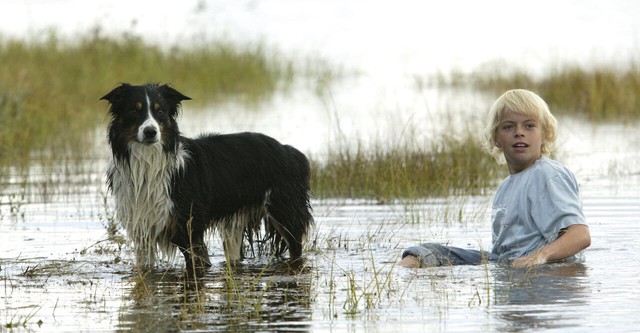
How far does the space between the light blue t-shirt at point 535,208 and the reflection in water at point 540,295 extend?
23 cm

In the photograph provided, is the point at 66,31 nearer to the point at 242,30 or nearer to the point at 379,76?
the point at 242,30

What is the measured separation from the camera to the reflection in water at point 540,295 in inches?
249

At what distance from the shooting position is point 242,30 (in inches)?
1265

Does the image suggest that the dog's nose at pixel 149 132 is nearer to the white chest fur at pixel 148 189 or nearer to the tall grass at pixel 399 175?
the white chest fur at pixel 148 189

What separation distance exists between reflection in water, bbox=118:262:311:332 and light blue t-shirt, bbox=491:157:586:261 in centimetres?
150

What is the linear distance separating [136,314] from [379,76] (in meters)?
24.2

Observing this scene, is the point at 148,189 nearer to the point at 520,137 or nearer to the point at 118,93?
the point at 118,93

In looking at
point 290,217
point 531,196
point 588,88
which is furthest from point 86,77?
point 531,196

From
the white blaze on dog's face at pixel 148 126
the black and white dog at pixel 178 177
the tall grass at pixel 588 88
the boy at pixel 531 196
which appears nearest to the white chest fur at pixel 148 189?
the black and white dog at pixel 178 177

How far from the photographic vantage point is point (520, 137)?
26.0 feet

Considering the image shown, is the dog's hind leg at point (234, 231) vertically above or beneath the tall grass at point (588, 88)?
beneath

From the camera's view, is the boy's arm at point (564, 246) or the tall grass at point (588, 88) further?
the tall grass at point (588, 88)

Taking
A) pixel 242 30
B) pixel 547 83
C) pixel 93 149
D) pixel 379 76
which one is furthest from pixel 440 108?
pixel 242 30

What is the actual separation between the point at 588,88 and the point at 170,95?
15.3m
